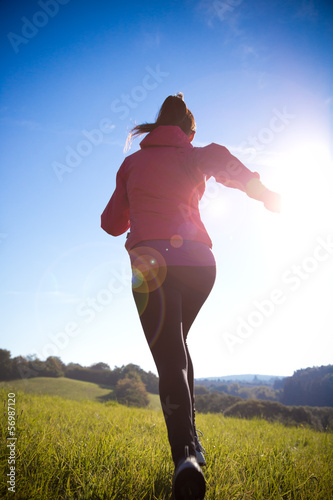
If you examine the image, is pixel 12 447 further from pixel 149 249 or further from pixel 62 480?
pixel 149 249

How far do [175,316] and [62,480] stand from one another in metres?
1.26

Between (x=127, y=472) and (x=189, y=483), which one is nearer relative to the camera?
(x=189, y=483)

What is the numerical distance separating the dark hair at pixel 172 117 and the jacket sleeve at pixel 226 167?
0.68 metres

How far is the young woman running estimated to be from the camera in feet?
4.24

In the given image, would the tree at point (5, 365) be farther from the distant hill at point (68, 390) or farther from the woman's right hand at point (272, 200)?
the woman's right hand at point (272, 200)

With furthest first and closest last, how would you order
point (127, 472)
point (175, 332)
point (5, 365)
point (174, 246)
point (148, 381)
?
point (148, 381), point (5, 365), point (127, 472), point (174, 246), point (175, 332)

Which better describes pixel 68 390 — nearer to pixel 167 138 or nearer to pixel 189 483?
pixel 189 483

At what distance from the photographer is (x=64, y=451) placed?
6.17 feet

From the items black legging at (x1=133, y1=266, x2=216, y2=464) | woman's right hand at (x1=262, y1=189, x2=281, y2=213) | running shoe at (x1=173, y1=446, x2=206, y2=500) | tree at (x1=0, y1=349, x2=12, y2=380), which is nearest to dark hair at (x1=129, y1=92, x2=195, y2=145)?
woman's right hand at (x1=262, y1=189, x2=281, y2=213)

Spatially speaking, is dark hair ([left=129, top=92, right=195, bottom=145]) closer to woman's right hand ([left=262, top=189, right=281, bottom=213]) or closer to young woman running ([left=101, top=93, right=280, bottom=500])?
young woman running ([left=101, top=93, right=280, bottom=500])

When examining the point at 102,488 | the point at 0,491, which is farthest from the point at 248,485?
the point at 0,491

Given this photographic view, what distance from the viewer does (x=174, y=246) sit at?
1.50 meters

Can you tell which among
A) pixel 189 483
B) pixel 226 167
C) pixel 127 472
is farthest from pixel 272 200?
pixel 127 472

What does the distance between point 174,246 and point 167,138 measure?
2.76ft
